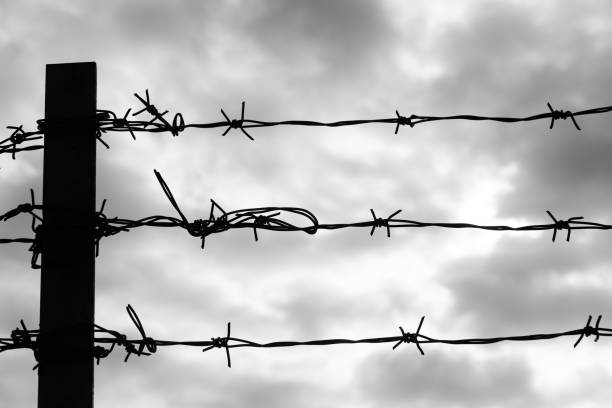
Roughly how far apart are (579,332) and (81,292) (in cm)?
287

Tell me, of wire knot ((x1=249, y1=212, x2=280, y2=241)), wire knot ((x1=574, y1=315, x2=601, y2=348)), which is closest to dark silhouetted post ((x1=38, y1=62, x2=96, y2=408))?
→ wire knot ((x1=249, y1=212, x2=280, y2=241))

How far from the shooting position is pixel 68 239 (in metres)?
5.19

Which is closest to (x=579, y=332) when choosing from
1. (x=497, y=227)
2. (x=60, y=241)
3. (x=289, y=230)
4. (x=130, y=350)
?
(x=497, y=227)

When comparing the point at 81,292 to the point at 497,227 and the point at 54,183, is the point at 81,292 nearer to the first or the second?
the point at 54,183

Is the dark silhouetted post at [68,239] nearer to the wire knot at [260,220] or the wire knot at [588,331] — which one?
the wire knot at [260,220]

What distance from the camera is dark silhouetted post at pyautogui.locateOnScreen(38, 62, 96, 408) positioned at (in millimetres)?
5039

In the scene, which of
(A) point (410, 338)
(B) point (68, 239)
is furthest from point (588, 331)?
(B) point (68, 239)

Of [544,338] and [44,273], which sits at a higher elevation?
[44,273]

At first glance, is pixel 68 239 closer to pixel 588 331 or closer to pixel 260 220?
pixel 260 220

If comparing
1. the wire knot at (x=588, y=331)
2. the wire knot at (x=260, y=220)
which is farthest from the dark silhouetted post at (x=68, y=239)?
the wire knot at (x=588, y=331)

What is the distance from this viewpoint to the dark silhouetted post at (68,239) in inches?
198

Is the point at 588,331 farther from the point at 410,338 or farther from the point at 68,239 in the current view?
the point at 68,239

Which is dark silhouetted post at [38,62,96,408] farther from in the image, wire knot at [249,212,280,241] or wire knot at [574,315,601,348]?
wire knot at [574,315,601,348]

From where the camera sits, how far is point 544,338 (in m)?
5.07
